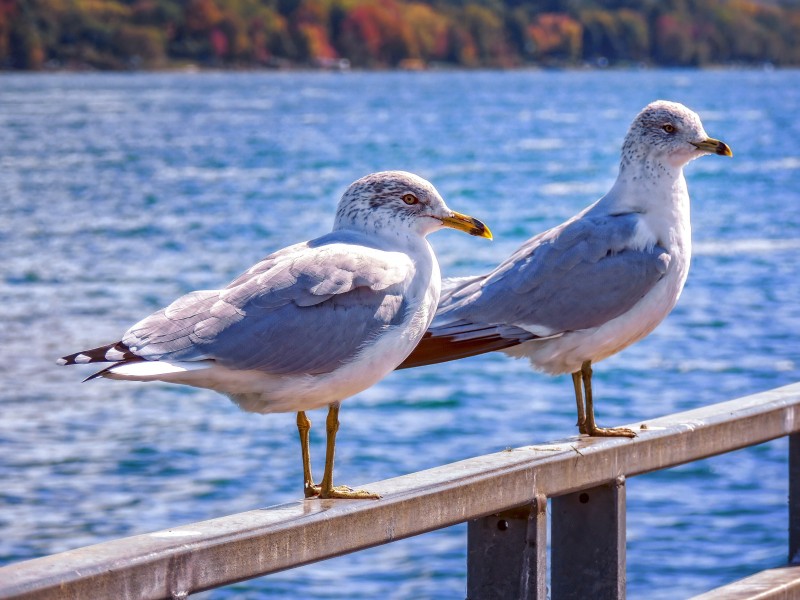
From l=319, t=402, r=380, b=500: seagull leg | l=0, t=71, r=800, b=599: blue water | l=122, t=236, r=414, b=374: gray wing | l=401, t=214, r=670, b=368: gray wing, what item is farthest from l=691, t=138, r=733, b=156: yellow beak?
l=0, t=71, r=800, b=599: blue water

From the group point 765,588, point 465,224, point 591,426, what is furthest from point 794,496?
point 465,224

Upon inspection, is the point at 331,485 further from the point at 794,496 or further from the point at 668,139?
the point at 668,139

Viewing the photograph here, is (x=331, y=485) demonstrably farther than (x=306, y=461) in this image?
No

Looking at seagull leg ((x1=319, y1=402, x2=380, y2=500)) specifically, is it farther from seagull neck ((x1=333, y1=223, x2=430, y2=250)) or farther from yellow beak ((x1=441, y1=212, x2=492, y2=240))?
yellow beak ((x1=441, y1=212, x2=492, y2=240))

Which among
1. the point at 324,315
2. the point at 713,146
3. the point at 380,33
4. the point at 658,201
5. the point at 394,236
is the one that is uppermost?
the point at 380,33

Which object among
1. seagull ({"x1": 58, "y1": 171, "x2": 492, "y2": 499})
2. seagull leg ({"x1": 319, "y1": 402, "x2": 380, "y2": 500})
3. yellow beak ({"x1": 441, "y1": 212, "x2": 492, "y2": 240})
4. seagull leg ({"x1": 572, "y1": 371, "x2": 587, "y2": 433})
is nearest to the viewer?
seagull leg ({"x1": 319, "y1": 402, "x2": 380, "y2": 500})

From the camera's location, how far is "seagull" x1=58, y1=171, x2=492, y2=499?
3453mm

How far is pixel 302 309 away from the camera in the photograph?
11.8 ft

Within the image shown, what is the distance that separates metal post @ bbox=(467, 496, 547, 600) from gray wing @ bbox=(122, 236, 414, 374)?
21.5 inches

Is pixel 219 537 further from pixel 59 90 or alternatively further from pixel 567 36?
pixel 567 36

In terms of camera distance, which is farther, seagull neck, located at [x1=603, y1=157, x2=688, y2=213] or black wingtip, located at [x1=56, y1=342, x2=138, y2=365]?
seagull neck, located at [x1=603, y1=157, x2=688, y2=213]

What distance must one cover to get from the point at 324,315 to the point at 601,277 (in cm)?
142

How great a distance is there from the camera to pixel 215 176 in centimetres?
4444

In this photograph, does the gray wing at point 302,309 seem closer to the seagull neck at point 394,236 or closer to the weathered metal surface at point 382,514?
the seagull neck at point 394,236
